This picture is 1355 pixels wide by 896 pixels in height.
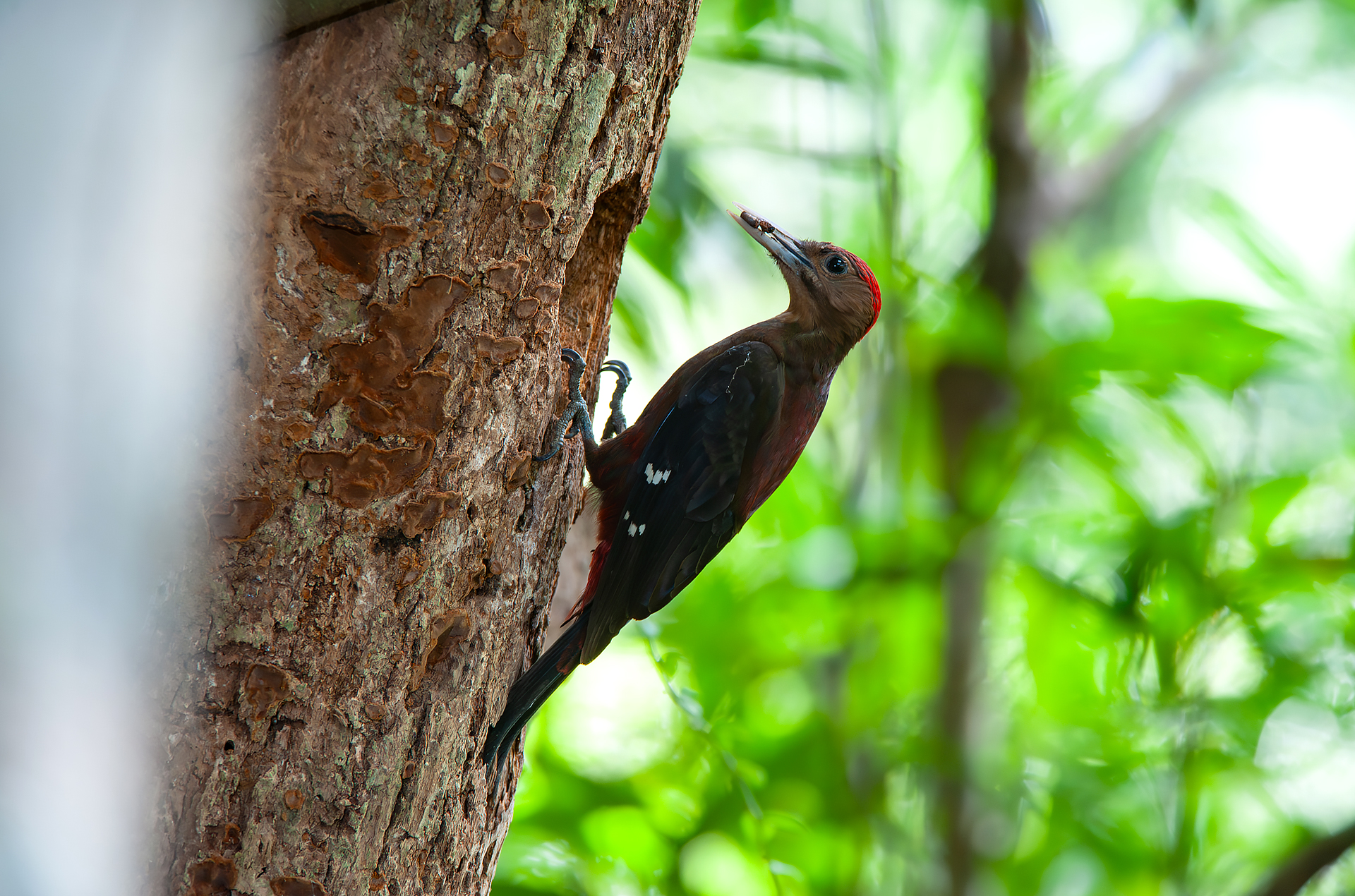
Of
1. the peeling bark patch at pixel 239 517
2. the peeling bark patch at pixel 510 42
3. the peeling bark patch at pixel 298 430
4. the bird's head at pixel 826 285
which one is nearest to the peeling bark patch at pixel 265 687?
the peeling bark patch at pixel 239 517

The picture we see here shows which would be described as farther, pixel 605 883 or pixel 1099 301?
pixel 1099 301

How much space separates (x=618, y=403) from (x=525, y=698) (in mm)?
850

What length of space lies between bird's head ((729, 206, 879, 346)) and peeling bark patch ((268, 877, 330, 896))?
1.40m

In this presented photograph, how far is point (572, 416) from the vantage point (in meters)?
1.35

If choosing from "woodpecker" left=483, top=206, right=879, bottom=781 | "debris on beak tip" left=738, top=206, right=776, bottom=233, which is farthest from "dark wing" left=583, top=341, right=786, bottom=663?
"debris on beak tip" left=738, top=206, right=776, bottom=233

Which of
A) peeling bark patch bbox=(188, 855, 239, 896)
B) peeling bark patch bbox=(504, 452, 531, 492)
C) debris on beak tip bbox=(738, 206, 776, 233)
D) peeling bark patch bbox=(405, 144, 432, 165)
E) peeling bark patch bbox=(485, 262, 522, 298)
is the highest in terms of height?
debris on beak tip bbox=(738, 206, 776, 233)

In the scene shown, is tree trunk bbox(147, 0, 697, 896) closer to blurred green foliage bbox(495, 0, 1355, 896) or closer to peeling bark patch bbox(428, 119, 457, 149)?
peeling bark patch bbox(428, 119, 457, 149)

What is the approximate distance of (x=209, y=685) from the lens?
96 centimetres

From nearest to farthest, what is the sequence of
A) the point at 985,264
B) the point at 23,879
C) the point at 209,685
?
1. the point at 23,879
2. the point at 209,685
3. the point at 985,264

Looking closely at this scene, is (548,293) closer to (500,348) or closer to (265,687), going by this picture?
(500,348)

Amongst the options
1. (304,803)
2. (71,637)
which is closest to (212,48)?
(71,637)

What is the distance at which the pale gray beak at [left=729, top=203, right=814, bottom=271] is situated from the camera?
198 cm

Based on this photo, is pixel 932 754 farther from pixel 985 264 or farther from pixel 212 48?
pixel 212 48

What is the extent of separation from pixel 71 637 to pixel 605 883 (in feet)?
Result: 4.87
